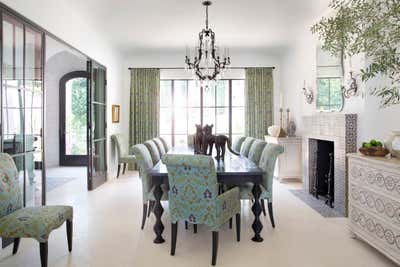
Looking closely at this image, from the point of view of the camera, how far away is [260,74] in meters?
7.24

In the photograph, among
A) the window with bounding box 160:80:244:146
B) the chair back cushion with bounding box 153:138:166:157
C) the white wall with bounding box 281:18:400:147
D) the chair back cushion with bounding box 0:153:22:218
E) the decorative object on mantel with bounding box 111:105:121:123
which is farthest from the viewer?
the window with bounding box 160:80:244:146

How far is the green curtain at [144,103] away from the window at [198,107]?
25 cm

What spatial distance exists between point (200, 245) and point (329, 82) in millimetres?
3415

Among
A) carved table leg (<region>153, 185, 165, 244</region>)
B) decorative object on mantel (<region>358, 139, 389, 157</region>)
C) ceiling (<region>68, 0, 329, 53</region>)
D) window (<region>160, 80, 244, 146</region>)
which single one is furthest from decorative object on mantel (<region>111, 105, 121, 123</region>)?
decorative object on mantel (<region>358, 139, 389, 157</region>)

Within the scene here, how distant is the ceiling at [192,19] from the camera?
4.23 meters

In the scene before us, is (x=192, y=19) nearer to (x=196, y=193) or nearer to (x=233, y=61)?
(x=233, y=61)

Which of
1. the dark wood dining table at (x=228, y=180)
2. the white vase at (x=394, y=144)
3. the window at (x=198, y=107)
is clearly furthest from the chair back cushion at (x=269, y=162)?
the window at (x=198, y=107)

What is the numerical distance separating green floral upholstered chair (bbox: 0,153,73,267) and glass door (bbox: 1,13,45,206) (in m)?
0.49

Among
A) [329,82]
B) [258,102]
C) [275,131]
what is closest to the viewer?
[329,82]

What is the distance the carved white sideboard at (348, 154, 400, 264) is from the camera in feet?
7.89

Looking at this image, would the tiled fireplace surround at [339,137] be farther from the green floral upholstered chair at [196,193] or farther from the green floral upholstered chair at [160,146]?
the green floral upholstered chair at [160,146]

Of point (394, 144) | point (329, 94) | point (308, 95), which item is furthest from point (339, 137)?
point (308, 95)

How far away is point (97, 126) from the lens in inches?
227

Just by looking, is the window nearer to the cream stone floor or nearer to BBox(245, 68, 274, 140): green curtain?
BBox(245, 68, 274, 140): green curtain
